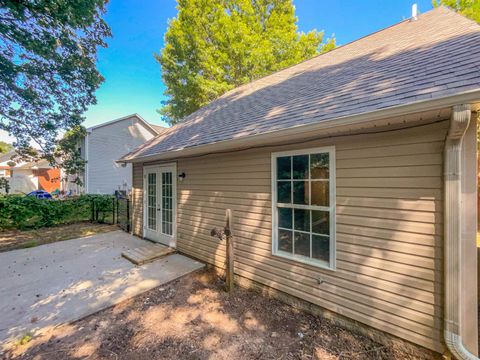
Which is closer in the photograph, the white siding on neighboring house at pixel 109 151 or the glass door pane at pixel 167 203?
the glass door pane at pixel 167 203

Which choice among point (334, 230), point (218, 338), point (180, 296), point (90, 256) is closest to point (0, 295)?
point (90, 256)

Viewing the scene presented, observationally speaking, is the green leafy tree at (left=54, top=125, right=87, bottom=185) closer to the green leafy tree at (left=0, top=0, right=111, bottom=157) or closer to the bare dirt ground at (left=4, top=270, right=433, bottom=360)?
the green leafy tree at (left=0, top=0, right=111, bottom=157)

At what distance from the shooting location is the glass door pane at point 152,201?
6.56 meters

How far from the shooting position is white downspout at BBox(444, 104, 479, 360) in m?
2.12

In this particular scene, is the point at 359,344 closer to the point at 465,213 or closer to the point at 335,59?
the point at 465,213

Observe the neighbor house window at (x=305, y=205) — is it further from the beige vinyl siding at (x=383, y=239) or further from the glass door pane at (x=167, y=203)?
the glass door pane at (x=167, y=203)

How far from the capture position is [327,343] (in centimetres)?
268

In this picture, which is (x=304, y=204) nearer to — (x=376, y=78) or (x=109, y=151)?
(x=376, y=78)

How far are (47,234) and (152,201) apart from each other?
4315 millimetres

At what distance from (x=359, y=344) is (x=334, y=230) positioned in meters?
1.33

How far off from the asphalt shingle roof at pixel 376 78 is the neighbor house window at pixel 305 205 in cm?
59

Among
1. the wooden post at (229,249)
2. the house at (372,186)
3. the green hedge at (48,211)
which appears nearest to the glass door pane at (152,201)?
the house at (372,186)

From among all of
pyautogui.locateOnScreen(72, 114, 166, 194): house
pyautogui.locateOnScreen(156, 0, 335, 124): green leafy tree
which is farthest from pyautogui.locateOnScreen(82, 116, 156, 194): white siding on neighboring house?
pyautogui.locateOnScreen(156, 0, 335, 124): green leafy tree

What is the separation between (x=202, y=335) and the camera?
9.14 ft
